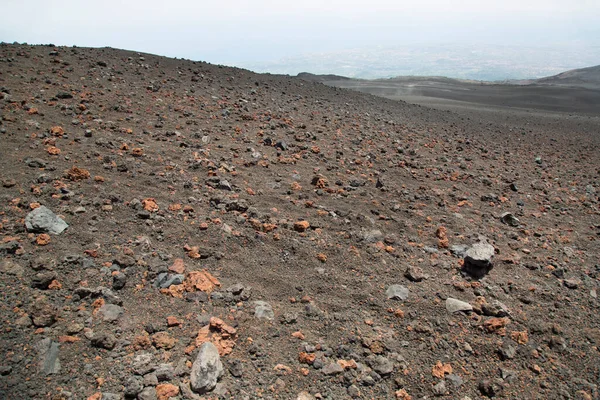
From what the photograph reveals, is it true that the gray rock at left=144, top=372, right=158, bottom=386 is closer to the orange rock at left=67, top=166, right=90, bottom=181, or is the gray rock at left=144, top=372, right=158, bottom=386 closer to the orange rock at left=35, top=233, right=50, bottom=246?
the orange rock at left=35, top=233, right=50, bottom=246

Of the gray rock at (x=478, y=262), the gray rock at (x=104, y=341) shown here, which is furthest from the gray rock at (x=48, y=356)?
the gray rock at (x=478, y=262)

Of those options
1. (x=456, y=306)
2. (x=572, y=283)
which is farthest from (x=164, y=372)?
(x=572, y=283)

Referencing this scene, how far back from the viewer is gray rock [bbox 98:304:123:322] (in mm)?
2615

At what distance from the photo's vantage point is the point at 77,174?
13.4 feet

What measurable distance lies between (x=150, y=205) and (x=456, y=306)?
3.35 meters

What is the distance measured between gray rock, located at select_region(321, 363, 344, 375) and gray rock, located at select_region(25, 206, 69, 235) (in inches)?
105

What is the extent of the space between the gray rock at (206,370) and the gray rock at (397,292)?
1.73 metres

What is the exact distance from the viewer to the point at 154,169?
470 cm

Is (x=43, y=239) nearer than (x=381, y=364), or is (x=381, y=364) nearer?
(x=381, y=364)

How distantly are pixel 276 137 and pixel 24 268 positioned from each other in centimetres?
478

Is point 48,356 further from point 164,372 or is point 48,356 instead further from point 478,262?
point 478,262

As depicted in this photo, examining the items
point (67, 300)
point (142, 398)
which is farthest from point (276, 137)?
point (142, 398)

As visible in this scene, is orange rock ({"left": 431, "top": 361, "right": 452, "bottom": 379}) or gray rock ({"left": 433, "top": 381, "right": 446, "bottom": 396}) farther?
orange rock ({"left": 431, "top": 361, "right": 452, "bottom": 379})

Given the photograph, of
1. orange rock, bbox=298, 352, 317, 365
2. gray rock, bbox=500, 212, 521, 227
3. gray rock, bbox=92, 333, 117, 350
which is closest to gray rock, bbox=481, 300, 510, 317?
orange rock, bbox=298, 352, 317, 365
